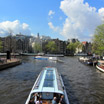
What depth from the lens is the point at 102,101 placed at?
16844 millimetres

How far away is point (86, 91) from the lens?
20672 millimetres

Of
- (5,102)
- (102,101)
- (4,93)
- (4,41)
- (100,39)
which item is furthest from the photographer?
(4,41)

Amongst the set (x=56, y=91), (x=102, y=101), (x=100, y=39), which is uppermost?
(x=100, y=39)

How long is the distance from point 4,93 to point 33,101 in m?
7.76

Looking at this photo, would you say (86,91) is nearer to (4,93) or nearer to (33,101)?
(33,101)

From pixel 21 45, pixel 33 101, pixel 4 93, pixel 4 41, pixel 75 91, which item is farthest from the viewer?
pixel 21 45

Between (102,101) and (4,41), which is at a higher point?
(4,41)

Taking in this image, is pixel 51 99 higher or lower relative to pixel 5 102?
higher

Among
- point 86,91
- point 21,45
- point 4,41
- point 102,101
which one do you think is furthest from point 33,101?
point 21,45

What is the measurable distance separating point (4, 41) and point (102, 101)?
530 ft

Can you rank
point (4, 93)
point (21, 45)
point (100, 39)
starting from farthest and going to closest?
point (21, 45) < point (100, 39) < point (4, 93)

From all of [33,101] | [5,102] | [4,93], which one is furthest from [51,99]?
[4,93]

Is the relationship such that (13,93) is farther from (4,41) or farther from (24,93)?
(4,41)

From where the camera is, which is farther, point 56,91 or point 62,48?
point 62,48
